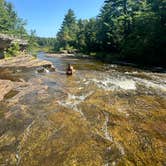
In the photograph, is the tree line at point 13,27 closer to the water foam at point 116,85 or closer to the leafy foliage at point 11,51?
the leafy foliage at point 11,51

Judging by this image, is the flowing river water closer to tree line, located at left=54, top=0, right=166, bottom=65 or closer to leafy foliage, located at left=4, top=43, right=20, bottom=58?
tree line, located at left=54, top=0, right=166, bottom=65

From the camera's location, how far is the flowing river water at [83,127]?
7.14 m

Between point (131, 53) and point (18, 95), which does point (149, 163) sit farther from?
point (131, 53)

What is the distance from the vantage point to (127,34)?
46.9 metres

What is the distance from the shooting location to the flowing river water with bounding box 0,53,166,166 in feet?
23.4

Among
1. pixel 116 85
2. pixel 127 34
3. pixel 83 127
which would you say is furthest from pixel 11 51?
pixel 83 127

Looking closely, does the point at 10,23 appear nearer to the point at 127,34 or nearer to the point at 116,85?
the point at 127,34

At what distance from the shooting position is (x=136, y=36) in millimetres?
38156

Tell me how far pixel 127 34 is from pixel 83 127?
40.1 meters

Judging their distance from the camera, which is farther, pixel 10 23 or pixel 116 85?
pixel 10 23

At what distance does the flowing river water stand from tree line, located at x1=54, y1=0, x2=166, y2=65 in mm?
18326

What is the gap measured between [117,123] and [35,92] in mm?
6668

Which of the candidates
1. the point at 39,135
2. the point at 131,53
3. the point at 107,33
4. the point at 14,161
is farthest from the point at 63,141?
the point at 107,33

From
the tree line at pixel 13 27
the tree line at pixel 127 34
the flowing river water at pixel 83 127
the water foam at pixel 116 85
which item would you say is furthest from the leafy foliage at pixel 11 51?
the flowing river water at pixel 83 127
